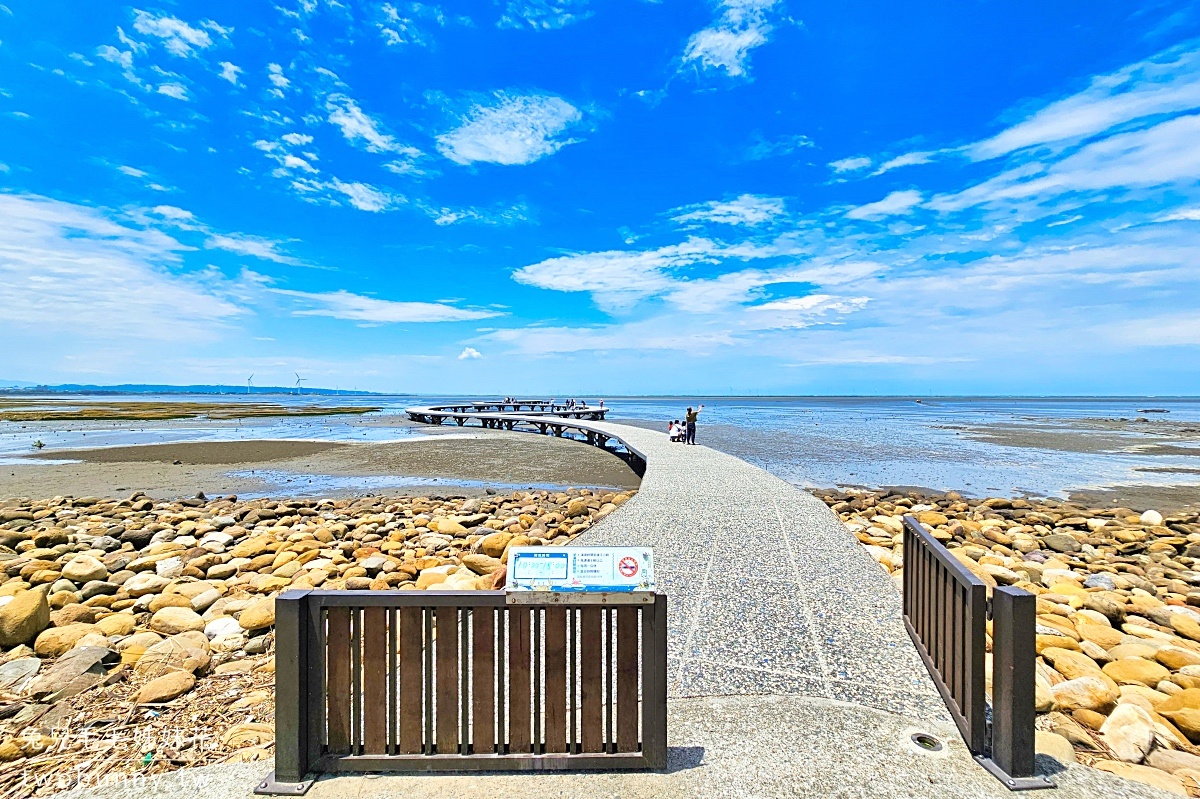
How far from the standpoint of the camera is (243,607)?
6137 millimetres

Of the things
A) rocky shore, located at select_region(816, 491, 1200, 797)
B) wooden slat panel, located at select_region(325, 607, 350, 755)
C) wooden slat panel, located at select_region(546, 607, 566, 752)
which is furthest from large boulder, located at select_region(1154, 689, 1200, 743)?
wooden slat panel, located at select_region(325, 607, 350, 755)

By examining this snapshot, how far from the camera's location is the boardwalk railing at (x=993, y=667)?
2.89m

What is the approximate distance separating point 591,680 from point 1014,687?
6.49ft

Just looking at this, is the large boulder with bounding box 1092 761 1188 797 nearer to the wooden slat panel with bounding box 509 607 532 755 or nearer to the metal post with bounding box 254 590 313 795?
the wooden slat panel with bounding box 509 607 532 755

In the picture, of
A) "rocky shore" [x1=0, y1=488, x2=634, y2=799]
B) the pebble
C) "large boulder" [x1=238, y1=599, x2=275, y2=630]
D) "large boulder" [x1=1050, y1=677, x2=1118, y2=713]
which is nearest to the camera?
"rocky shore" [x1=0, y1=488, x2=634, y2=799]

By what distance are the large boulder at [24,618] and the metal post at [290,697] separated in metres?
4.16

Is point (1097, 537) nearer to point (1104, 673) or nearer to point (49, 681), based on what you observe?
point (1104, 673)

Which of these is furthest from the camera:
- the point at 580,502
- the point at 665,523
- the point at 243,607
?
the point at 580,502

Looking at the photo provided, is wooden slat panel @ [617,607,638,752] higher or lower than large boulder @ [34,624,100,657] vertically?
higher

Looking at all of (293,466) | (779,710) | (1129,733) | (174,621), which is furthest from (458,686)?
(293,466)

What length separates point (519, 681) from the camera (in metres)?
2.99

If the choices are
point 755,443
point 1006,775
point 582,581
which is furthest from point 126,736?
point 755,443

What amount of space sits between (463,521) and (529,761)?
820cm

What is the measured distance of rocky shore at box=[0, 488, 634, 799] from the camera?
12.3 feet
